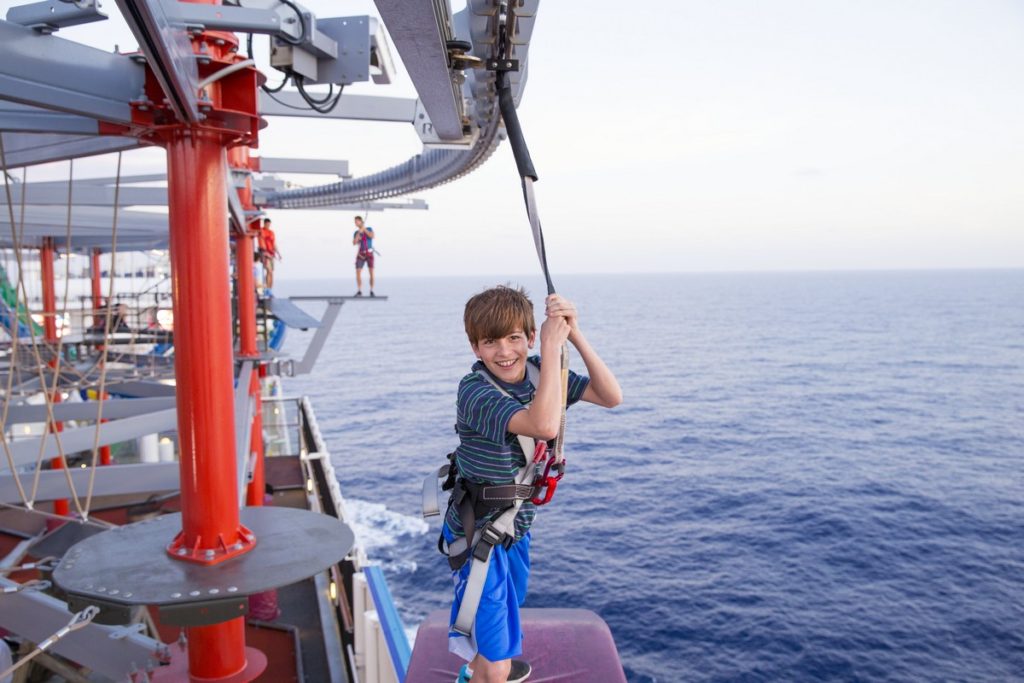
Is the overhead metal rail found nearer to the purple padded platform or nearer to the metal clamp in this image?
the metal clamp

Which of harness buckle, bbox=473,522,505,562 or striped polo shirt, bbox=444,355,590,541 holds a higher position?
striped polo shirt, bbox=444,355,590,541

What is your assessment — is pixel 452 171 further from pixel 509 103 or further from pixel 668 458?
pixel 668 458

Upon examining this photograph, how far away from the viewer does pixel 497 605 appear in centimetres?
381

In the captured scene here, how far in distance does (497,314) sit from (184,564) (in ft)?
15.0

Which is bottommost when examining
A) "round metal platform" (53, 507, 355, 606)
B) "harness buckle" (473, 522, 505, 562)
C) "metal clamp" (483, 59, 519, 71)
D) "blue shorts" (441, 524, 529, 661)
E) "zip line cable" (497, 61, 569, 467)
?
"round metal platform" (53, 507, 355, 606)

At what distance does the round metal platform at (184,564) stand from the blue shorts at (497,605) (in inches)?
101

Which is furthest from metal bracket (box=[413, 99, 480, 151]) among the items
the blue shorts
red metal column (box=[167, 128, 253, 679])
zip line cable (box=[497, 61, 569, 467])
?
the blue shorts

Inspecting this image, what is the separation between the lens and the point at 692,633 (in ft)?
80.7

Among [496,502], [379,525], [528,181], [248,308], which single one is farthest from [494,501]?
[379,525]

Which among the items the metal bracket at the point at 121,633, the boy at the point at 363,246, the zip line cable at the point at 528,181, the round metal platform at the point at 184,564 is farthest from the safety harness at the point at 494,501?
the boy at the point at 363,246

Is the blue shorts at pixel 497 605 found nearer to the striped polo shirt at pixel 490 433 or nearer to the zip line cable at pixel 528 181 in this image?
the striped polo shirt at pixel 490 433

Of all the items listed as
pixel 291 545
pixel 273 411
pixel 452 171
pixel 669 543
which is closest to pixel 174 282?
pixel 291 545

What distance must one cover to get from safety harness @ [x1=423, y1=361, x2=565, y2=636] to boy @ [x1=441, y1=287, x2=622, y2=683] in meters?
0.01

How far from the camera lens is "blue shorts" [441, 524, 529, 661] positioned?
3805 mm
